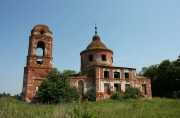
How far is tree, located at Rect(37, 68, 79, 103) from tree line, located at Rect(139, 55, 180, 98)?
2015 cm

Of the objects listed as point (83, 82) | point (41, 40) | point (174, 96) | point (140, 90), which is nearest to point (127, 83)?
point (140, 90)

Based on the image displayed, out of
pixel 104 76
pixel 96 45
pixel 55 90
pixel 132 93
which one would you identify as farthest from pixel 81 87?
pixel 96 45

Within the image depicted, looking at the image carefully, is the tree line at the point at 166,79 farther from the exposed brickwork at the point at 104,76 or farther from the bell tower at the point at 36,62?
the bell tower at the point at 36,62

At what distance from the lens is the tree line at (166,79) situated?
36406 millimetres

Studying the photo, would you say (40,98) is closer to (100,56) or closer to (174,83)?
(100,56)

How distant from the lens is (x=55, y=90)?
74.6 ft

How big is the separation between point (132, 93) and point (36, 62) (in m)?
13.7

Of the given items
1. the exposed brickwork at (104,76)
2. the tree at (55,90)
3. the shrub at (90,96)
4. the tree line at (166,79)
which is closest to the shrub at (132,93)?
the exposed brickwork at (104,76)

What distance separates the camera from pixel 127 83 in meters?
30.3

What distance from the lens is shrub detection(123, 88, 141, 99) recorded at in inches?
1110

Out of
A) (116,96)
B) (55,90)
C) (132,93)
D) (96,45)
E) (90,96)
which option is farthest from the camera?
(96,45)

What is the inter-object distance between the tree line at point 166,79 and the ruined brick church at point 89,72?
7606 mm

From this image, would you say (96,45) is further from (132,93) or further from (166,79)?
(166,79)

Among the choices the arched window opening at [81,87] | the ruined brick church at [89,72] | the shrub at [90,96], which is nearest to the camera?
the ruined brick church at [89,72]
